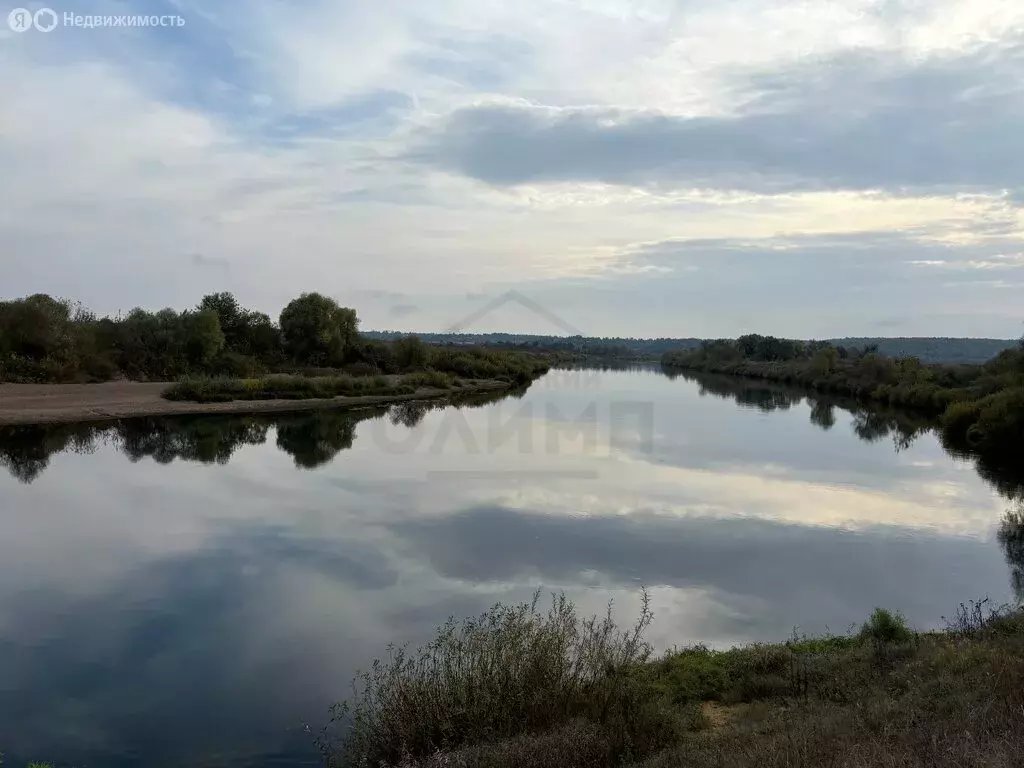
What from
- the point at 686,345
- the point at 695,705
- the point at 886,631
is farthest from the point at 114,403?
the point at 686,345

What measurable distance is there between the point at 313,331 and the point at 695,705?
45.3m

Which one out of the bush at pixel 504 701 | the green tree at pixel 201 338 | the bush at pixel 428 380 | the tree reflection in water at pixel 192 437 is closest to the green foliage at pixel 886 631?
the bush at pixel 504 701

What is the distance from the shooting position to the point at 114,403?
30812 mm

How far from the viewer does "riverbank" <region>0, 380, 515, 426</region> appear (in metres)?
27.6

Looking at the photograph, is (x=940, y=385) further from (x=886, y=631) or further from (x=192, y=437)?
(x=886, y=631)

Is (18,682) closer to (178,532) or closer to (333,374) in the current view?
(178,532)

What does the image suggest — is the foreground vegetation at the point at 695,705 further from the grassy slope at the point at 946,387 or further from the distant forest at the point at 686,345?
the distant forest at the point at 686,345

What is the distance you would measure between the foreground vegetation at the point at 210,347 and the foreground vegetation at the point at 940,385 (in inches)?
866

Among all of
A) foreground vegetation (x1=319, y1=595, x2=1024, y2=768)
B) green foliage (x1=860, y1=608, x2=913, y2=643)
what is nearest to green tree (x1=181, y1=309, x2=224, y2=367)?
foreground vegetation (x1=319, y1=595, x2=1024, y2=768)

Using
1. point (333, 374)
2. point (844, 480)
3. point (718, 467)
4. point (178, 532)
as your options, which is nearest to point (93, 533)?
point (178, 532)

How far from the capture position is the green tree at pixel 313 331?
48406 mm

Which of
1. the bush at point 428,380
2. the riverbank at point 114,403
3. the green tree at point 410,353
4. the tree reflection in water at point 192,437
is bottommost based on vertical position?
the tree reflection in water at point 192,437

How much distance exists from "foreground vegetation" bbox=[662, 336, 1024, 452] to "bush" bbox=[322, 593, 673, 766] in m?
21.2

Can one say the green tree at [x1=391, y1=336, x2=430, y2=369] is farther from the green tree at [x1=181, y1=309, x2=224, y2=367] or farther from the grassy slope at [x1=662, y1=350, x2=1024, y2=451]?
the grassy slope at [x1=662, y1=350, x2=1024, y2=451]
